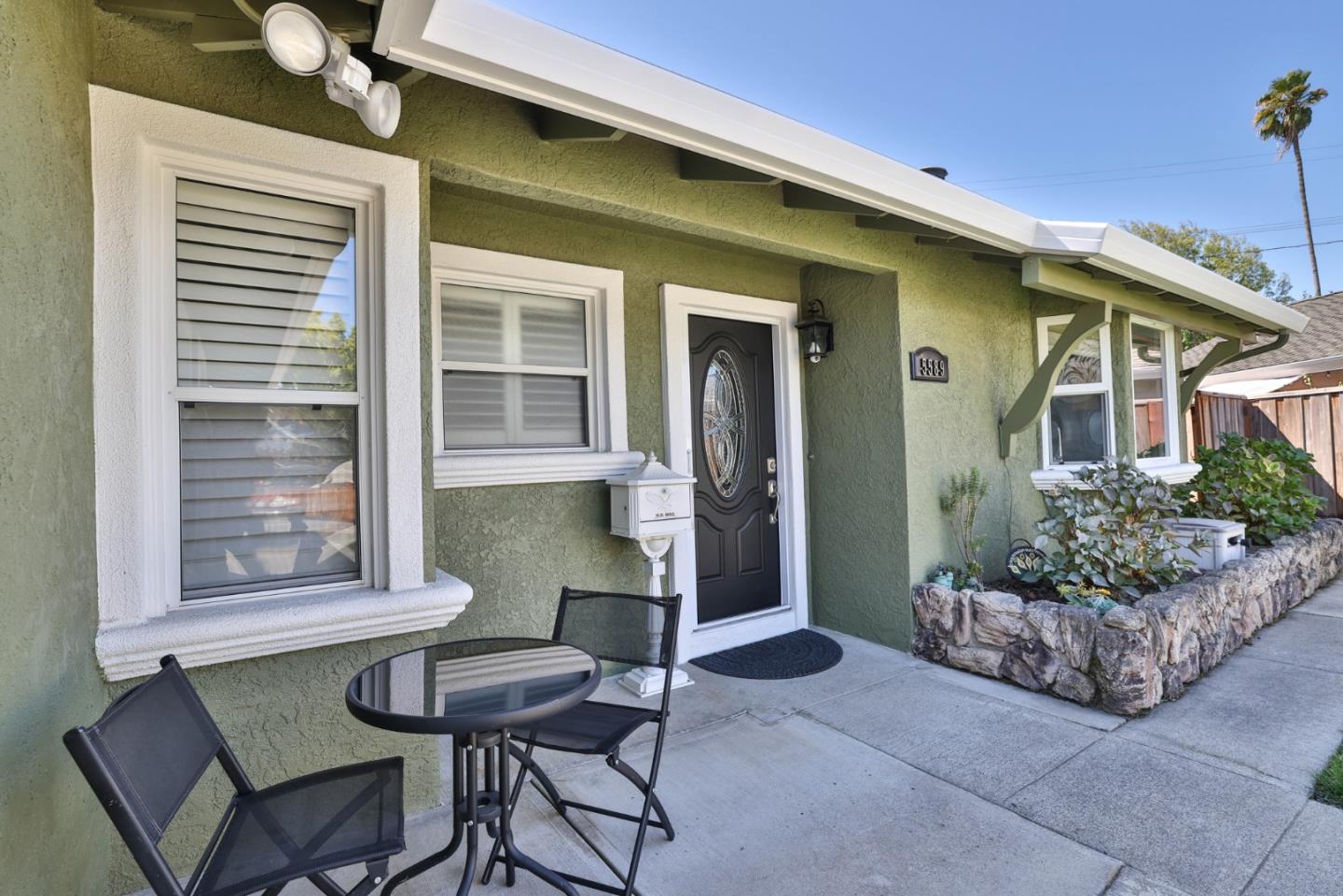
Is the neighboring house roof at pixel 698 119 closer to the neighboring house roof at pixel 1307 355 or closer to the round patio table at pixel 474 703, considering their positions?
the round patio table at pixel 474 703

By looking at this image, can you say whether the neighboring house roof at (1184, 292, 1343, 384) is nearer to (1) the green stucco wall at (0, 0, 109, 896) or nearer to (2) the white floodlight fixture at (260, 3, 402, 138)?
(2) the white floodlight fixture at (260, 3, 402, 138)

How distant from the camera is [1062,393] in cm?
519

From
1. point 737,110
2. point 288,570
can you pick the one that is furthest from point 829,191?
point 288,570

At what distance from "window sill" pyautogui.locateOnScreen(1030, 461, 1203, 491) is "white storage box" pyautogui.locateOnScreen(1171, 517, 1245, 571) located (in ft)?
1.41

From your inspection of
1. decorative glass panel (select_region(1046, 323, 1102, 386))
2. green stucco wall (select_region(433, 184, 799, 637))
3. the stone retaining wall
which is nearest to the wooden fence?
decorative glass panel (select_region(1046, 323, 1102, 386))

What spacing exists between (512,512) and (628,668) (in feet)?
3.81

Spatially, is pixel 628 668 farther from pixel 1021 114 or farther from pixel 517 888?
pixel 1021 114

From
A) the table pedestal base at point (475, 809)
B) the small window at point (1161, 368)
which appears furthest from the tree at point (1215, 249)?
the table pedestal base at point (475, 809)

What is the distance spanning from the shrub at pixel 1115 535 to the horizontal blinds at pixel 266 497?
402 cm

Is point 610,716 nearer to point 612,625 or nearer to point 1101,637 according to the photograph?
point 612,625

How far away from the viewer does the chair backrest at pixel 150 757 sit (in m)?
1.16

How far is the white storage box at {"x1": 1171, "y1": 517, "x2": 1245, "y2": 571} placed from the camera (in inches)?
195

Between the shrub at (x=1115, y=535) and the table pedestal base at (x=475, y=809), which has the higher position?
the shrub at (x=1115, y=535)

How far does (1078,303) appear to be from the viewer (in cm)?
491
